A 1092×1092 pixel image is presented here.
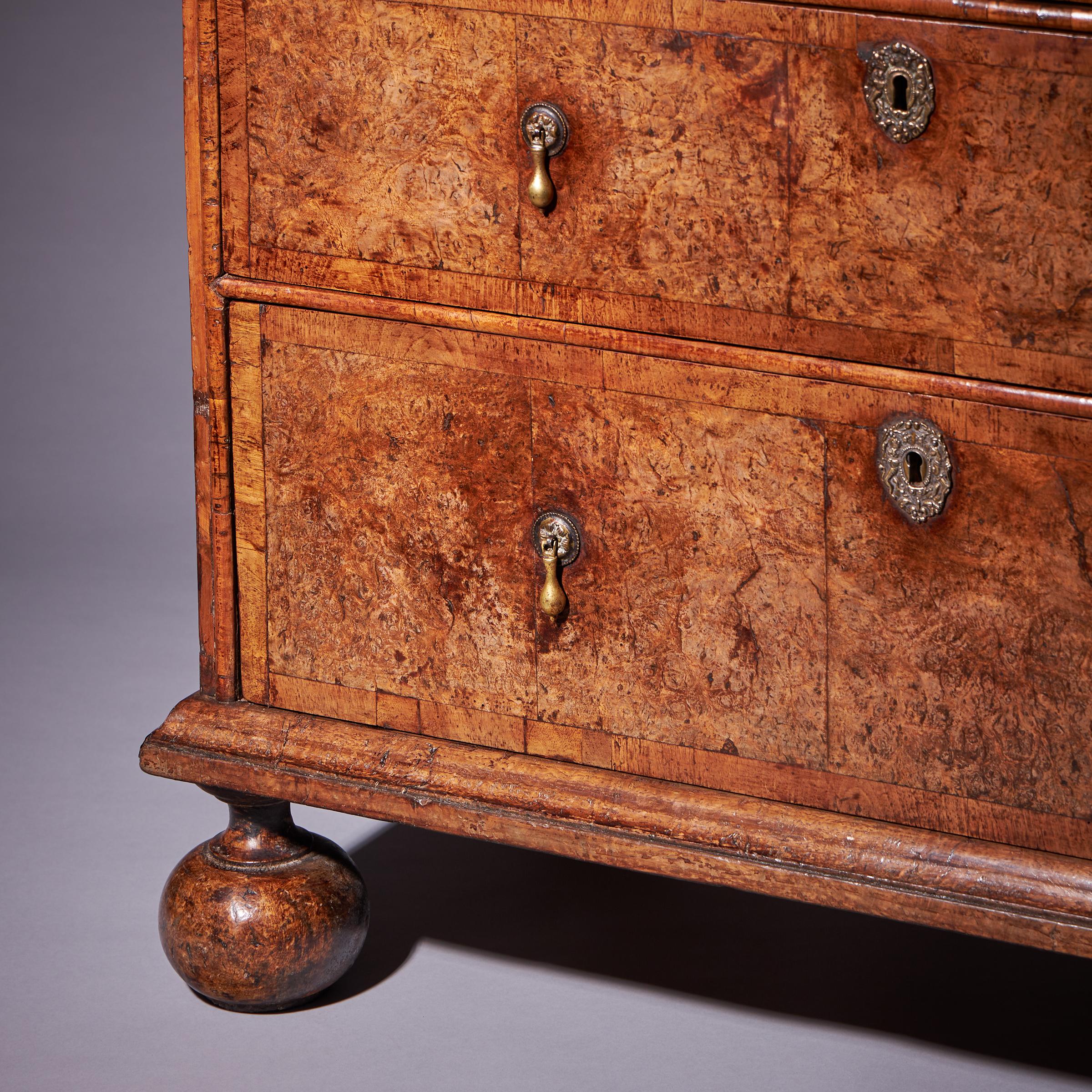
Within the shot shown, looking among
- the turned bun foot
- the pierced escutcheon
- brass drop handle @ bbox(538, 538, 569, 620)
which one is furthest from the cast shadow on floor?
the pierced escutcheon

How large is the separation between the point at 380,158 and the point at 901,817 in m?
0.66

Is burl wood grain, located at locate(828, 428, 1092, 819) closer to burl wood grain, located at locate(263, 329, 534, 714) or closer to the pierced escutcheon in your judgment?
the pierced escutcheon

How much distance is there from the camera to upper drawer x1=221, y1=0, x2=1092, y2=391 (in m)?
1.53

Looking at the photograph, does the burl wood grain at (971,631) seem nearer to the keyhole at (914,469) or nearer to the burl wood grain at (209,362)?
the keyhole at (914,469)

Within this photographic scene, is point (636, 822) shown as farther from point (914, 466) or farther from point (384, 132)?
point (384, 132)

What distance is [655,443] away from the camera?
5.61ft

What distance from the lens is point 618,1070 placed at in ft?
6.34

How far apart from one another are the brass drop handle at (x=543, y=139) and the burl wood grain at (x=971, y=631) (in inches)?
11.4

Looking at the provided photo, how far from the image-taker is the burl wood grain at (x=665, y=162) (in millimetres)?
1609

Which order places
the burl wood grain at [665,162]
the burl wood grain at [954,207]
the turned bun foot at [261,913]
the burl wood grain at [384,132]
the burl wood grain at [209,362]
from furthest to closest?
the turned bun foot at [261,913] < the burl wood grain at [209,362] < the burl wood grain at [384,132] < the burl wood grain at [665,162] < the burl wood grain at [954,207]

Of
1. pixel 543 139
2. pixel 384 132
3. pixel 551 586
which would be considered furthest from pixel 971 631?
pixel 384 132

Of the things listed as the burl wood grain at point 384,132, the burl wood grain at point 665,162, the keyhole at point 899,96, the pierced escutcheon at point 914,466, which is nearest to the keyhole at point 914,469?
the pierced escutcheon at point 914,466

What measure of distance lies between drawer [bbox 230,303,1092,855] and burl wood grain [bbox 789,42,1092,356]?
2.6 inches

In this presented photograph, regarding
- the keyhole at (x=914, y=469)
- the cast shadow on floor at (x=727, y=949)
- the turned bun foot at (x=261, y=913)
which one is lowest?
the cast shadow on floor at (x=727, y=949)
